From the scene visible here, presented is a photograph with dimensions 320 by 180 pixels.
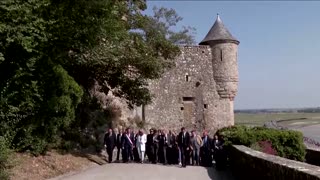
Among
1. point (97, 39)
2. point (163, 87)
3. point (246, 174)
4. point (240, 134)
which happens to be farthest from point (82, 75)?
point (163, 87)

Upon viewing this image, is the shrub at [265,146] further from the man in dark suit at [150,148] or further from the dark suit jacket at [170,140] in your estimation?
the man in dark suit at [150,148]

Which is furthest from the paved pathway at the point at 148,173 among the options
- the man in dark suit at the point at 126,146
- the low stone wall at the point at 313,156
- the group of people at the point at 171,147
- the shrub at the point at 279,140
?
the low stone wall at the point at 313,156

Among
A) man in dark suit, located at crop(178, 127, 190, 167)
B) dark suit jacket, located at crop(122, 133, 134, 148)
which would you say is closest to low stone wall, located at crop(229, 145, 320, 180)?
man in dark suit, located at crop(178, 127, 190, 167)

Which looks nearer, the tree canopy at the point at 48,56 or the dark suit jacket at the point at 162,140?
the tree canopy at the point at 48,56

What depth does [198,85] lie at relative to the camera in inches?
1442

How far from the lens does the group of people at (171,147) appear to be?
1892 cm

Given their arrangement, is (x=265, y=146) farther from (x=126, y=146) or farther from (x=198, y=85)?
(x=198, y=85)

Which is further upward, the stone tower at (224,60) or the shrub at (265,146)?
the stone tower at (224,60)

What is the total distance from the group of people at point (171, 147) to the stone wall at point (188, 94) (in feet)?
48.3

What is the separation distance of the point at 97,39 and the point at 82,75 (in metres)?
4.70

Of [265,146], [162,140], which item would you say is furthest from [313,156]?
[162,140]

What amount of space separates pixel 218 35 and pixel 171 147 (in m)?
19.0

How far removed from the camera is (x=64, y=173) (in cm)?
1656

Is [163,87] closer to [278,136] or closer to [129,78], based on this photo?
[129,78]
